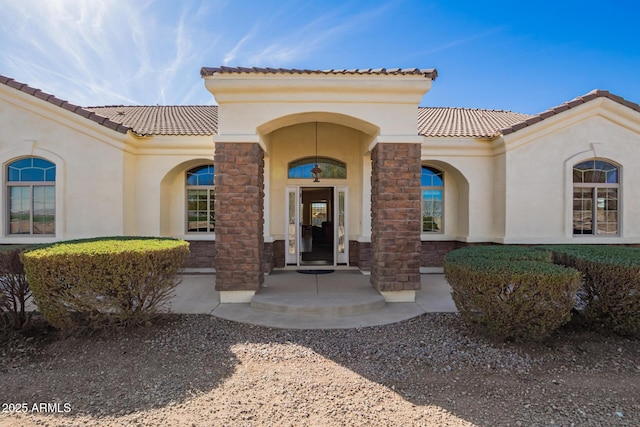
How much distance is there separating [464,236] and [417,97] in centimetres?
487

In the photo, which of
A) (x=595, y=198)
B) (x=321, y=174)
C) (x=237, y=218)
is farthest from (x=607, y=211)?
(x=237, y=218)

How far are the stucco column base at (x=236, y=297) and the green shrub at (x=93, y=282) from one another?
6.02ft

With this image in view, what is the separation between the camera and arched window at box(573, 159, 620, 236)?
30.1ft

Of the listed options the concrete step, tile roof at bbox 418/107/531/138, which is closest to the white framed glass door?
tile roof at bbox 418/107/531/138

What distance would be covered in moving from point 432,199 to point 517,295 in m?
6.43

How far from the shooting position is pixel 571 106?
29.0 feet

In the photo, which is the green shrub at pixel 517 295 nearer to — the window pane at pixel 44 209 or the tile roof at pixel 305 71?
the tile roof at pixel 305 71

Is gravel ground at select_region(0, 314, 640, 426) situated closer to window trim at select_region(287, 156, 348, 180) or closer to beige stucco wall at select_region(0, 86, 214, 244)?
beige stucco wall at select_region(0, 86, 214, 244)

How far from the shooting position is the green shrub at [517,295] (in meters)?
4.25

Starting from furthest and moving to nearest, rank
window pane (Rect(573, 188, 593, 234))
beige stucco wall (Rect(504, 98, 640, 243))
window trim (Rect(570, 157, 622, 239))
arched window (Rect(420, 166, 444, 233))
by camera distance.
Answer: arched window (Rect(420, 166, 444, 233)) < window pane (Rect(573, 188, 593, 234)) < window trim (Rect(570, 157, 622, 239)) < beige stucco wall (Rect(504, 98, 640, 243))

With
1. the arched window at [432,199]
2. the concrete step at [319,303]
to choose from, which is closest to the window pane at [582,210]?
the arched window at [432,199]

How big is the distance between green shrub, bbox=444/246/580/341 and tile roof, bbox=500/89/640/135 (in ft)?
18.0

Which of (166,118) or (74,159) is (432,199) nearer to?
(166,118)

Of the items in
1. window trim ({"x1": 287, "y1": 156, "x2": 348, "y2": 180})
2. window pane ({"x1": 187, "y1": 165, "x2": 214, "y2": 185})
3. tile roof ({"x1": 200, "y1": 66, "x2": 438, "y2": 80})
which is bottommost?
window pane ({"x1": 187, "y1": 165, "x2": 214, "y2": 185})
